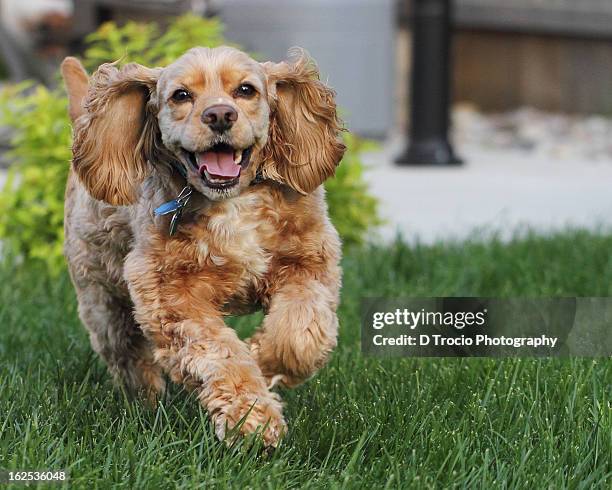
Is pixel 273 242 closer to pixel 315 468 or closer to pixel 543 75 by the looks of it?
pixel 315 468

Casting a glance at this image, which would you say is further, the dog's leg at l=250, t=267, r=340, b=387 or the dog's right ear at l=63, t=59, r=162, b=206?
the dog's right ear at l=63, t=59, r=162, b=206

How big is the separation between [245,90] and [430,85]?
669 centimetres

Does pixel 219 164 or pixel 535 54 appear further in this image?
pixel 535 54

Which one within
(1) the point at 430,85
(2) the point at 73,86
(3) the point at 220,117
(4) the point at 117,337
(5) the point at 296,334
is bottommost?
(4) the point at 117,337

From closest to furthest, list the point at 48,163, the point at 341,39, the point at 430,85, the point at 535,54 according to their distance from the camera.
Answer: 1. the point at 48,163
2. the point at 430,85
3. the point at 341,39
4. the point at 535,54

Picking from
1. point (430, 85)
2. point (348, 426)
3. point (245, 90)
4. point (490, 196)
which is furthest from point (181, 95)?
point (430, 85)

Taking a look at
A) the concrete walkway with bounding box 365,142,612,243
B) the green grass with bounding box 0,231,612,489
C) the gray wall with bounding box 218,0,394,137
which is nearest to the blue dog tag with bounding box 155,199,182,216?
the green grass with bounding box 0,231,612,489

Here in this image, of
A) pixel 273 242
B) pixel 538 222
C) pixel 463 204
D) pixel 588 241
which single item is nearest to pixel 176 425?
pixel 273 242

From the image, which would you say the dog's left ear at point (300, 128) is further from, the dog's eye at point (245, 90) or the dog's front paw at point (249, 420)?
the dog's front paw at point (249, 420)

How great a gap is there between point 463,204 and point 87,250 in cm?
457

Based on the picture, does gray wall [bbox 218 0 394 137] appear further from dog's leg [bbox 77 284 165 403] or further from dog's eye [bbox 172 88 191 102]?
dog's eye [bbox 172 88 191 102]

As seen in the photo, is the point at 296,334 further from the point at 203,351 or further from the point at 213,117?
the point at 213,117

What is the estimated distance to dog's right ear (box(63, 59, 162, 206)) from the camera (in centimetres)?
287

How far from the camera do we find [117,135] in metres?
2.89
